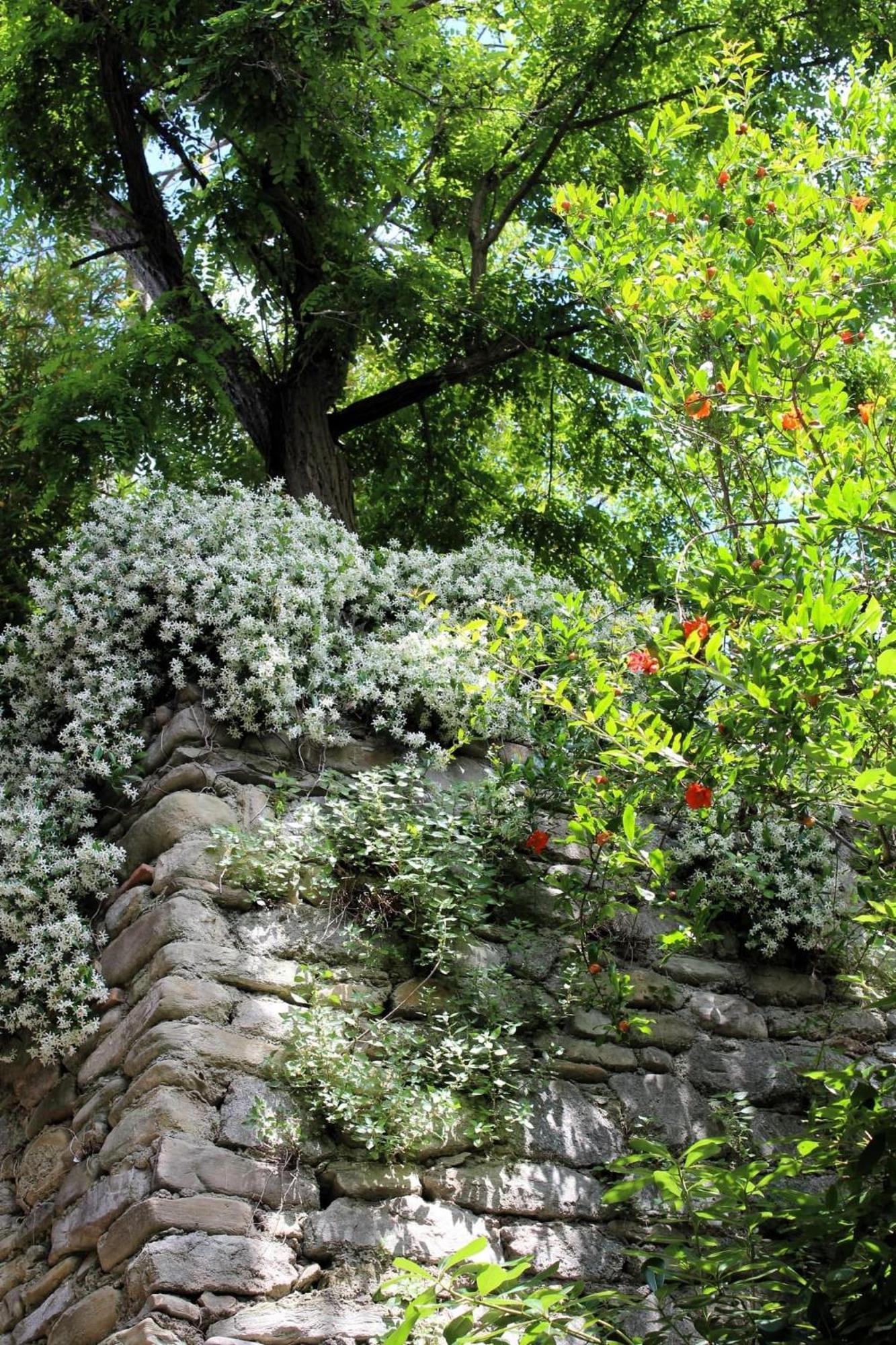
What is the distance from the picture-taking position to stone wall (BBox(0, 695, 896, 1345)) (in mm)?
2596

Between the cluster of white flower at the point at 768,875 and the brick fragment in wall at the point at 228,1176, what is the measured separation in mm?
1646

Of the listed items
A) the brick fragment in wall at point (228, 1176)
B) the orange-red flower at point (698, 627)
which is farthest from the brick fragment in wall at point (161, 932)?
the orange-red flower at point (698, 627)

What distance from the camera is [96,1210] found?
2756mm

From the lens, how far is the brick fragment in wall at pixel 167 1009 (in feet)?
9.62

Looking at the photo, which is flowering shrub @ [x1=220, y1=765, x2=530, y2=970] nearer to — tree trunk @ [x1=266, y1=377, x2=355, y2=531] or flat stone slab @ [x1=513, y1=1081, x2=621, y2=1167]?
flat stone slab @ [x1=513, y1=1081, x2=621, y2=1167]

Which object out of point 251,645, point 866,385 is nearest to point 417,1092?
point 251,645

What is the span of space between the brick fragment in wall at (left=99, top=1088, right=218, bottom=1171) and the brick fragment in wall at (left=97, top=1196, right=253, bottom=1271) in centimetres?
14

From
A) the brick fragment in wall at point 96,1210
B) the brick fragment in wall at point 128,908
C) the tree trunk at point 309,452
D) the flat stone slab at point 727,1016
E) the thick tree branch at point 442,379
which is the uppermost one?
the thick tree branch at point 442,379

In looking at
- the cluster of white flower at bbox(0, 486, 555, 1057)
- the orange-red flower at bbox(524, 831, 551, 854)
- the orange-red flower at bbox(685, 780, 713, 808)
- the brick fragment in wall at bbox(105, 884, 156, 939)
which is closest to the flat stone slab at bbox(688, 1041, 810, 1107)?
the orange-red flower at bbox(524, 831, 551, 854)

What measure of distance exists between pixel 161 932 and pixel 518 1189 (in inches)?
42.9

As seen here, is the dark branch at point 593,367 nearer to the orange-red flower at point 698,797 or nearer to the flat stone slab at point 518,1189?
the orange-red flower at point 698,797

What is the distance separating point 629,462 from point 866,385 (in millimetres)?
1959

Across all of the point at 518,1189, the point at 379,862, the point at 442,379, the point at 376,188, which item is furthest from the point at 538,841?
the point at 376,188

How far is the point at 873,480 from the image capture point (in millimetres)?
2738
